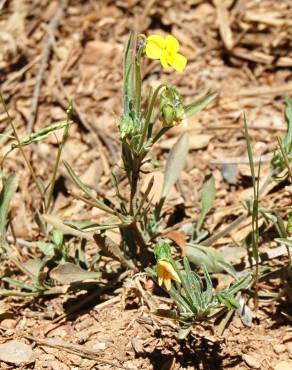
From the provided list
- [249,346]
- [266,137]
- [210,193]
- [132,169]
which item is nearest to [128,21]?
[266,137]

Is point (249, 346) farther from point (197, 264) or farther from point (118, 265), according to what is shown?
point (118, 265)

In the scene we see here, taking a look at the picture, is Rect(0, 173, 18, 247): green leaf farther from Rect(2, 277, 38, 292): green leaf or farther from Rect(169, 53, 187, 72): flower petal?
Rect(169, 53, 187, 72): flower petal

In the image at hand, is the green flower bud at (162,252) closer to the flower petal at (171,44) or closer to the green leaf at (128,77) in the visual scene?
the green leaf at (128,77)

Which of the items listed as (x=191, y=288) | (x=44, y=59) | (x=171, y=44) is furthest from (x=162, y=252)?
(x=44, y=59)

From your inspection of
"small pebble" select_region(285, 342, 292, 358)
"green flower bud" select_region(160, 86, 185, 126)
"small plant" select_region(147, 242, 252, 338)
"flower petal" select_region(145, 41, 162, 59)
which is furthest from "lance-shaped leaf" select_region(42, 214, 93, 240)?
"small pebble" select_region(285, 342, 292, 358)

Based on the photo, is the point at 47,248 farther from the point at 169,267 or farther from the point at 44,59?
the point at 44,59

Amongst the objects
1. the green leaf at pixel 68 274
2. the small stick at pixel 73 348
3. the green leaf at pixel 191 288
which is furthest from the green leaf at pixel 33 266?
the green leaf at pixel 191 288
